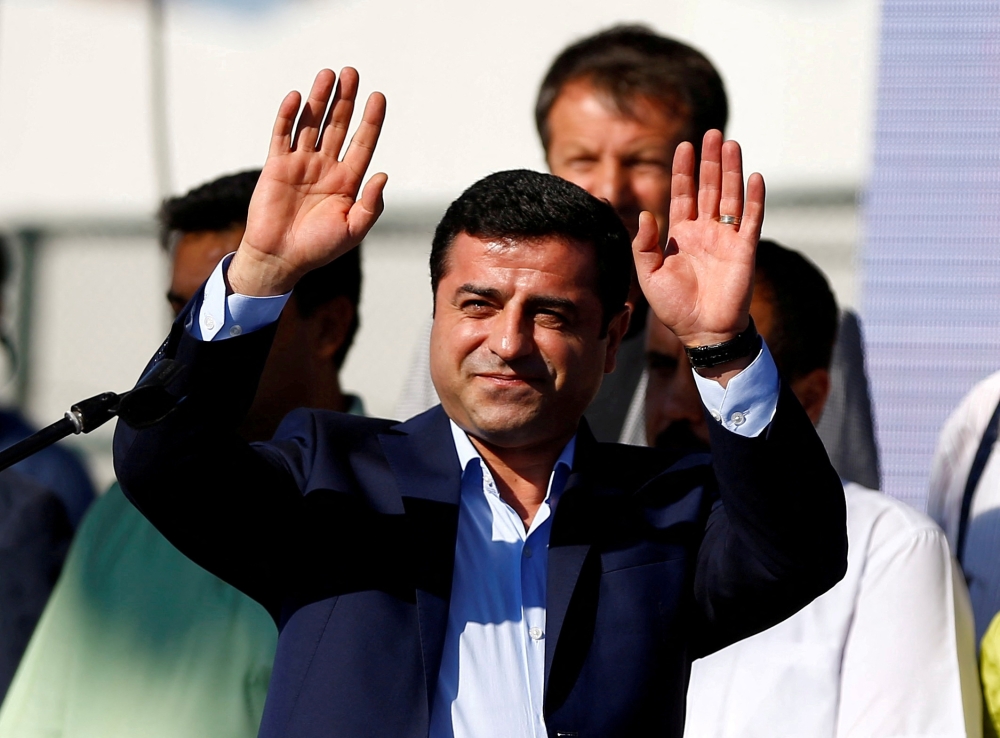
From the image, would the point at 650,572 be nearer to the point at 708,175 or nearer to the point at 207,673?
the point at 708,175

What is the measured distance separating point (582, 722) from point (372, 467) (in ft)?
1.40

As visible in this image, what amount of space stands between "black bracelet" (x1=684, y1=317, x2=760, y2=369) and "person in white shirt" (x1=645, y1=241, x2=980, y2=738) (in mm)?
728

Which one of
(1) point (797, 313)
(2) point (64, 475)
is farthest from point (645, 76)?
(2) point (64, 475)

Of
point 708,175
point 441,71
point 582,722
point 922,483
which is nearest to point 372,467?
point 582,722

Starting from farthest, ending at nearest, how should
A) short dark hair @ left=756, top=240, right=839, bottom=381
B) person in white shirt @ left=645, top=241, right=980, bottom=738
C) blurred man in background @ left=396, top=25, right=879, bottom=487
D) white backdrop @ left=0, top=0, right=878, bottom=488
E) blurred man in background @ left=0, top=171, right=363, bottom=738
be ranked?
white backdrop @ left=0, top=0, right=878, bottom=488 < blurred man in background @ left=396, top=25, right=879, bottom=487 < short dark hair @ left=756, top=240, right=839, bottom=381 < blurred man in background @ left=0, top=171, right=363, bottom=738 < person in white shirt @ left=645, top=241, right=980, bottom=738

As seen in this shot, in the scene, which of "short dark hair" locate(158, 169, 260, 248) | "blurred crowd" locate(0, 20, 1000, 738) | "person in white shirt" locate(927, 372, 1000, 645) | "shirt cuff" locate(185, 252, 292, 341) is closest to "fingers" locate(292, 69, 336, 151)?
"shirt cuff" locate(185, 252, 292, 341)

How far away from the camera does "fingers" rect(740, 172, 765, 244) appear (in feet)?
5.65

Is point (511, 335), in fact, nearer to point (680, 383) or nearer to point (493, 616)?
point (493, 616)

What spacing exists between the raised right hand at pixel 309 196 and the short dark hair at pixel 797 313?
107 cm

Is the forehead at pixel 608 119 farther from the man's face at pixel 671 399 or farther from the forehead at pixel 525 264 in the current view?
the forehead at pixel 525 264

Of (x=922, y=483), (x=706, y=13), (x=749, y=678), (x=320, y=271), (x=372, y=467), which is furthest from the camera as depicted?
(x=706, y=13)

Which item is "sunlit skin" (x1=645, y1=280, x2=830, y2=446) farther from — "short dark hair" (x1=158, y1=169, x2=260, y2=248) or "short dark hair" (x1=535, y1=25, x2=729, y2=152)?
"short dark hair" (x1=158, y1=169, x2=260, y2=248)

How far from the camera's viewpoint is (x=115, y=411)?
1.44 metres

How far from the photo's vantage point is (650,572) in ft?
5.90
